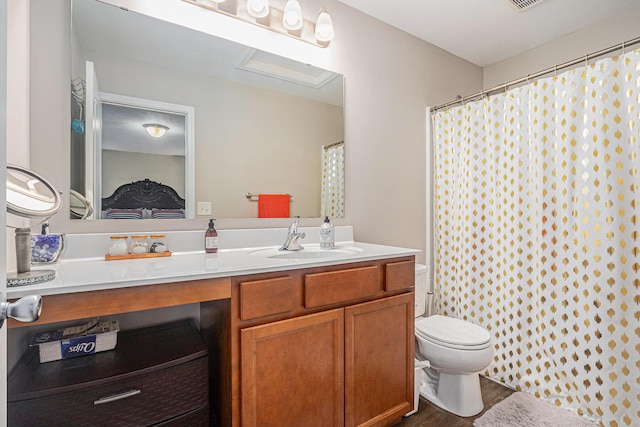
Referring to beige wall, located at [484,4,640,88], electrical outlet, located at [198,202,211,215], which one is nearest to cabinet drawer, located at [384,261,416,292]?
electrical outlet, located at [198,202,211,215]

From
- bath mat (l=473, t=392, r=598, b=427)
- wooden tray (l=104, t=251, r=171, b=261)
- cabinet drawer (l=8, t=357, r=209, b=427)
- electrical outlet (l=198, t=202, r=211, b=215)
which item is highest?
electrical outlet (l=198, t=202, r=211, b=215)

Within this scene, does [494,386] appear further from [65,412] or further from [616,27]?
[616,27]

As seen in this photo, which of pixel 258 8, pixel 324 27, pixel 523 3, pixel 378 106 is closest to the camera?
pixel 258 8

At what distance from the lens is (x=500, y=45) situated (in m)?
2.55

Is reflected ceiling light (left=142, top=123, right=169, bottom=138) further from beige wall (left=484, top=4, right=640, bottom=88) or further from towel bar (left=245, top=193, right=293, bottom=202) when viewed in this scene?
beige wall (left=484, top=4, right=640, bottom=88)

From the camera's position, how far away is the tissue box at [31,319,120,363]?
1095 millimetres

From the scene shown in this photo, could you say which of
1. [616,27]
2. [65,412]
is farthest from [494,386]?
[616,27]


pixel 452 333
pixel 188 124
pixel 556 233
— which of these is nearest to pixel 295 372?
pixel 452 333

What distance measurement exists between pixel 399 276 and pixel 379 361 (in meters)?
0.41

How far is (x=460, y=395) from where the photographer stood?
1.73 meters

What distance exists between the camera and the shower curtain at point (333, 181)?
6.58 ft

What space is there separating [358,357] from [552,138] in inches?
64.5

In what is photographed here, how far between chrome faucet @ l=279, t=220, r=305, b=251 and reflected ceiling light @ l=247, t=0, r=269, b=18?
1.15m

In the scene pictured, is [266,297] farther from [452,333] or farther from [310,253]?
[452,333]
